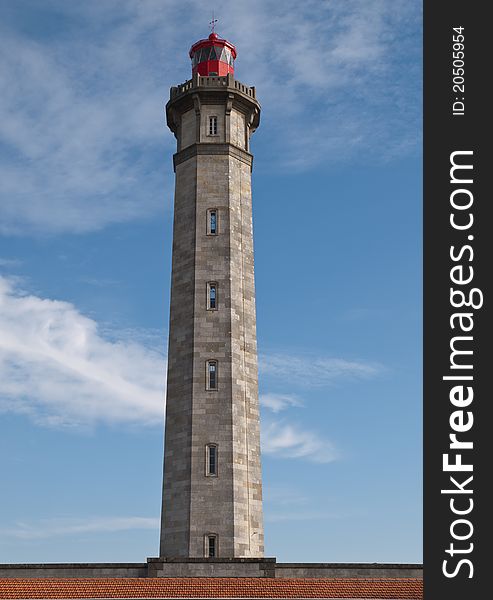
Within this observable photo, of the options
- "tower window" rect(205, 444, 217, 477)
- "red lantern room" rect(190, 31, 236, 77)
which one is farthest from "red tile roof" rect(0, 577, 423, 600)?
"red lantern room" rect(190, 31, 236, 77)

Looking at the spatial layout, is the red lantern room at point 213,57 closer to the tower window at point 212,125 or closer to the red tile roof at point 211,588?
the tower window at point 212,125

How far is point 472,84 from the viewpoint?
18703 millimetres

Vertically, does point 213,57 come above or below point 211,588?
above

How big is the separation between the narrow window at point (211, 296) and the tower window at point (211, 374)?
2.63 metres

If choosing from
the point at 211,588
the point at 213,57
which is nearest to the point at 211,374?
the point at 211,588

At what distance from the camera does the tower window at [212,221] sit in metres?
40.9

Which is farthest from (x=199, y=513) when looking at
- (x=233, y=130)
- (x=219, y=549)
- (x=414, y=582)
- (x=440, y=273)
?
(x=440, y=273)

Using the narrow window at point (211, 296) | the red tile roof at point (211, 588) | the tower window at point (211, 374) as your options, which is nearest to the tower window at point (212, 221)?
the narrow window at point (211, 296)

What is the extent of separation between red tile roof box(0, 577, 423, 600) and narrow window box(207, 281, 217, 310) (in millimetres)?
13322

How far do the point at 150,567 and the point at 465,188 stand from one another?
2195 centimetres

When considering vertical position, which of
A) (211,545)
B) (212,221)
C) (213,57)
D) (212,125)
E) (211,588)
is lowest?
(211,588)

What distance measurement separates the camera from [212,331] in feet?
128

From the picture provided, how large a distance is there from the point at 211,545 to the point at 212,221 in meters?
14.9

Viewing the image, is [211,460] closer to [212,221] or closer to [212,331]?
[212,331]
